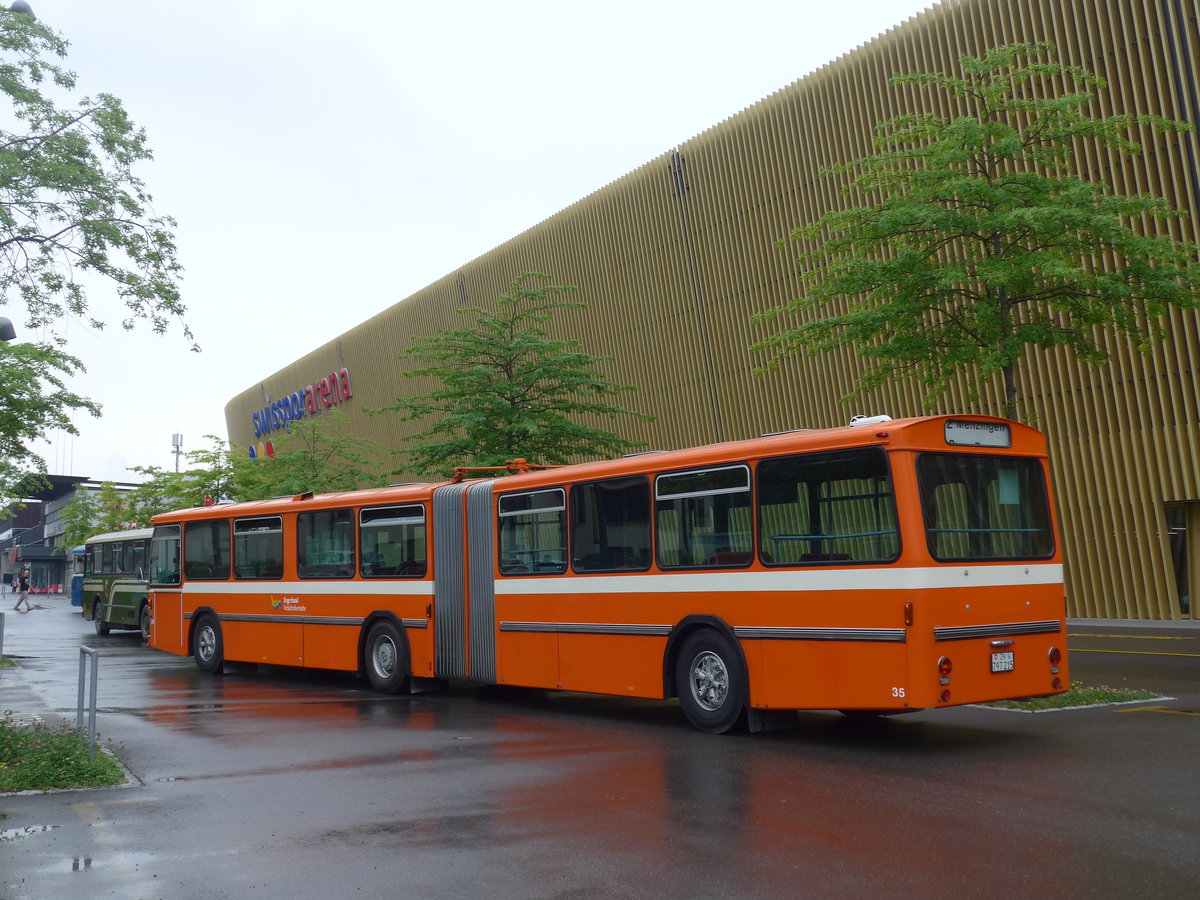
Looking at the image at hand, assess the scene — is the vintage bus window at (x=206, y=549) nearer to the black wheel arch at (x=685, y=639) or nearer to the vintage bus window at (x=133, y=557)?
the black wheel arch at (x=685, y=639)

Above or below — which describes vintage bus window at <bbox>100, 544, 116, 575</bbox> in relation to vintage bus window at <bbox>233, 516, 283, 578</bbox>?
above

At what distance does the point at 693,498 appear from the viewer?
1159 cm

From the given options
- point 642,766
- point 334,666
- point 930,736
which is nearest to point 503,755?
point 642,766

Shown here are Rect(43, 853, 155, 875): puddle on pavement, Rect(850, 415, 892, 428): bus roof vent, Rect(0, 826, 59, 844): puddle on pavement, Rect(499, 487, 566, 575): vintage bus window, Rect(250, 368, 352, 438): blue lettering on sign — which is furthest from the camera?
Rect(250, 368, 352, 438): blue lettering on sign

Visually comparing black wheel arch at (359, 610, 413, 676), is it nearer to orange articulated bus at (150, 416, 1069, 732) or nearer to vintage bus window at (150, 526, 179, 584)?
orange articulated bus at (150, 416, 1069, 732)

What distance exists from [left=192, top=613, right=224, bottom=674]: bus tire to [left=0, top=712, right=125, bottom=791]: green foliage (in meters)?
9.13

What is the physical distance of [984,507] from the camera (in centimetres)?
1037

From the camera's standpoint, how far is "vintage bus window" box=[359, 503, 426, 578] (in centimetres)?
1530

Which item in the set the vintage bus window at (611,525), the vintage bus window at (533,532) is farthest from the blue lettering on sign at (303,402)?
the vintage bus window at (611,525)

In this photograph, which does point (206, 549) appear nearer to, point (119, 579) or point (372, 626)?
point (372, 626)

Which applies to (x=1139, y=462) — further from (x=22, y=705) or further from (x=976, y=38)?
(x=22, y=705)

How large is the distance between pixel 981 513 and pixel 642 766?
3723 millimetres

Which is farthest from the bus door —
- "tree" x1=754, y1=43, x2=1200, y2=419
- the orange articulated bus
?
"tree" x1=754, y1=43, x2=1200, y2=419

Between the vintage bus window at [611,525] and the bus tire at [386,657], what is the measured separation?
3.58 m
